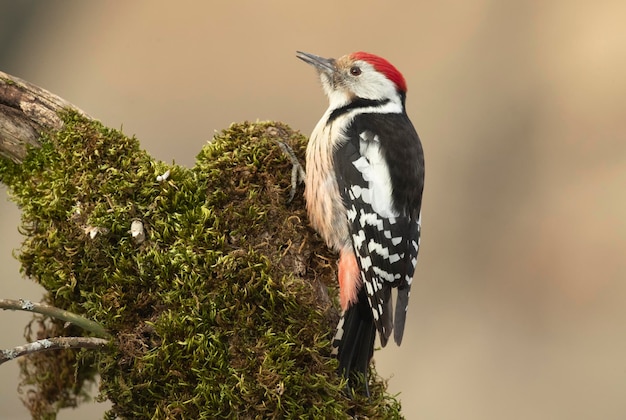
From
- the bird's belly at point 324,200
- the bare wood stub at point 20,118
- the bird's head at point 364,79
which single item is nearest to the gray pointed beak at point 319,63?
the bird's head at point 364,79

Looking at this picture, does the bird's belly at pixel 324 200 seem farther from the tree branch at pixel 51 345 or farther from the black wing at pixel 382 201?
the tree branch at pixel 51 345

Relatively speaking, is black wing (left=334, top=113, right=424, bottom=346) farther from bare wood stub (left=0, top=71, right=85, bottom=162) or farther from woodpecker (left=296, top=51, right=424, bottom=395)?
bare wood stub (left=0, top=71, right=85, bottom=162)

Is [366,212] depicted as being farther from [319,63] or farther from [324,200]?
[319,63]

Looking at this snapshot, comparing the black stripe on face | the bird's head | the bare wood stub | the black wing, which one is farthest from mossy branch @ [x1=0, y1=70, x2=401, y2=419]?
the bird's head

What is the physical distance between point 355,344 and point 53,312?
89 centimetres

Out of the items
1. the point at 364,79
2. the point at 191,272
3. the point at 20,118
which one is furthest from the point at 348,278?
the point at 20,118

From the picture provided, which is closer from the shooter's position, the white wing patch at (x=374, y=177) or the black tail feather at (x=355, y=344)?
the black tail feather at (x=355, y=344)

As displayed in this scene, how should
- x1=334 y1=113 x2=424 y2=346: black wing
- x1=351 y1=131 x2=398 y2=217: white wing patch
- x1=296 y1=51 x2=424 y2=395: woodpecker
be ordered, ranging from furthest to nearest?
x1=351 y1=131 x2=398 y2=217: white wing patch → x1=334 y1=113 x2=424 y2=346: black wing → x1=296 y1=51 x2=424 y2=395: woodpecker

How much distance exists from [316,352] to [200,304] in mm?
366

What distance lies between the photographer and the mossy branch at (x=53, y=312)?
1.82 meters

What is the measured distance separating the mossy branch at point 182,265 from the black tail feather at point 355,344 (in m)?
0.05

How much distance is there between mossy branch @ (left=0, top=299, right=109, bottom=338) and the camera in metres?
1.82

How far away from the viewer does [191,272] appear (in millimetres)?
2043

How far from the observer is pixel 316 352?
2.01 m
